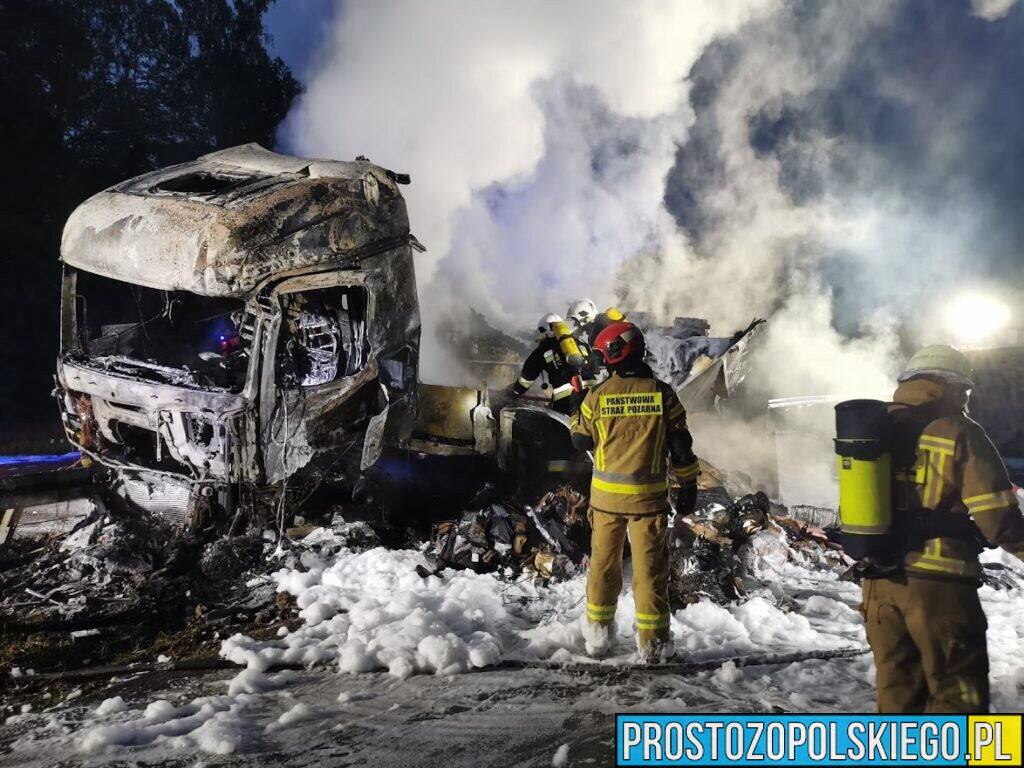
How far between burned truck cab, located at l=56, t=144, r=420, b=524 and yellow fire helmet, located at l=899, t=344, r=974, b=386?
3.86 metres

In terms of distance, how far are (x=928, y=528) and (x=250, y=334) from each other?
540 centimetres

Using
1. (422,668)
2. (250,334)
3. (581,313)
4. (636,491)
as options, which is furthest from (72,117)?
(636,491)

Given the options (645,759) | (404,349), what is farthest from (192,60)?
(645,759)

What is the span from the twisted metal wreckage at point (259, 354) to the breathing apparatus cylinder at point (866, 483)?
373cm

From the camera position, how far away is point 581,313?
8109 mm

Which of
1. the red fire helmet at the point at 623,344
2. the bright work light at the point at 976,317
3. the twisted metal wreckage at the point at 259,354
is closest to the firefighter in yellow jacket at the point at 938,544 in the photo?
the red fire helmet at the point at 623,344

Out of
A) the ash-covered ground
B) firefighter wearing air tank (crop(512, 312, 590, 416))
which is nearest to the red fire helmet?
the ash-covered ground

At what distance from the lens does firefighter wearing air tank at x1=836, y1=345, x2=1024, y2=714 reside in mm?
1995

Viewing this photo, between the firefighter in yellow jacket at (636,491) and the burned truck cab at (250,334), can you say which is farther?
the burned truck cab at (250,334)

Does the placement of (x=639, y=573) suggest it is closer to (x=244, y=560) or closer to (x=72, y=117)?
(x=244, y=560)

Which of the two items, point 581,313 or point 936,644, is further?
point 581,313

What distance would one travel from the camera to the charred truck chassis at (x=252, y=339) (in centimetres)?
430

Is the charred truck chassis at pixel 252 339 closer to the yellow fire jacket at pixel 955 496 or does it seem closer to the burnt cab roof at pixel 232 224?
the burnt cab roof at pixel 232 224

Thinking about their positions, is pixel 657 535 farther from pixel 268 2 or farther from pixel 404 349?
pixel 268 2
